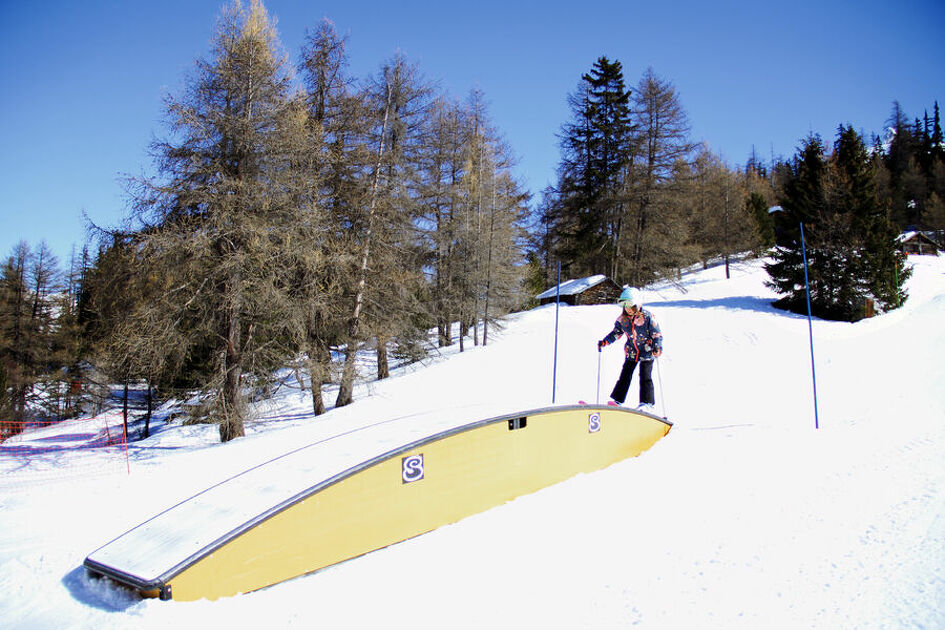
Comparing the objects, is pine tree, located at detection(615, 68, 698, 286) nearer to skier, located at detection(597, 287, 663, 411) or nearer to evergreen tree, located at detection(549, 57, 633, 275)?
evergreen tree, located at detection(549, 57, 633, 275)

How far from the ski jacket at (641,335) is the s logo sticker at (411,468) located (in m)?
4.01

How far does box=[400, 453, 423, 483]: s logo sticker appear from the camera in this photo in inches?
165

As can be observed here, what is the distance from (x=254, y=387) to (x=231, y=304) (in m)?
2.75

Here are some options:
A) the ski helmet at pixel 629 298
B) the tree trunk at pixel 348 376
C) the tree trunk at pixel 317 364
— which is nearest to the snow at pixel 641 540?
the ski helmet at pixel 629 298

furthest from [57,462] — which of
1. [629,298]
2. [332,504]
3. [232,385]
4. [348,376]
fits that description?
[629,298]

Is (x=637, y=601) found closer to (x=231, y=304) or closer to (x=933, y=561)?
(x=933, y=561)

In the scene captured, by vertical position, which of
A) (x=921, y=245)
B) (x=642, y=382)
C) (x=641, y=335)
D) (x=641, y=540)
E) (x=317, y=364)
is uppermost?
(x=921, y=245)

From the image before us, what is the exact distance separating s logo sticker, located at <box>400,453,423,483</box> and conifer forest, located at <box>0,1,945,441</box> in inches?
300

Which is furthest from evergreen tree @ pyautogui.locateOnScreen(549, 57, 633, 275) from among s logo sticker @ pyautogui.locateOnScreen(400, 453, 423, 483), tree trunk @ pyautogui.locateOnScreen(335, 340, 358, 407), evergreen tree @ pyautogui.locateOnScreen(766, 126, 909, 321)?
s logo sticker @ pyautogui.locateOnScreen(400, 453, 423, 483)

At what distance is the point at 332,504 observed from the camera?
12.3ft

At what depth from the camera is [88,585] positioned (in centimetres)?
335

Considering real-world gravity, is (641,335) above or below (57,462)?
above

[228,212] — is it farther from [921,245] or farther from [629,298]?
[921,245]

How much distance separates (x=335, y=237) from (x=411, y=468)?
11.1 metres
